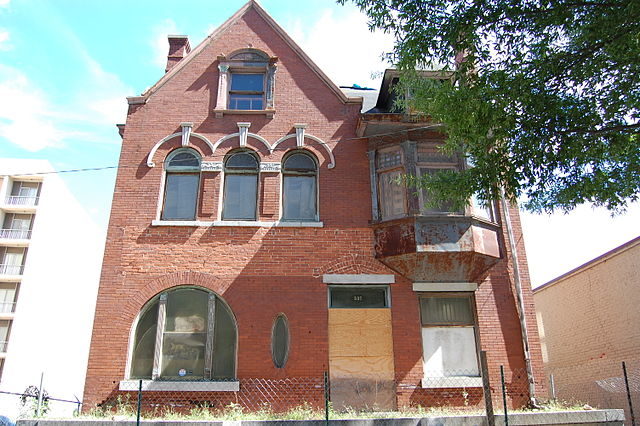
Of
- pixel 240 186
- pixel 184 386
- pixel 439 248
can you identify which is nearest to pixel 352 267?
pixel 439 248

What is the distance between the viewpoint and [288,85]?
14.2m

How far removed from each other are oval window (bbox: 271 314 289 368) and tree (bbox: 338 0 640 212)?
515cm

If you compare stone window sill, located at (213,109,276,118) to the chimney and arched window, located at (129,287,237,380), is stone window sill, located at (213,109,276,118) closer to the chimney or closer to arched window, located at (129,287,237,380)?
the chimney

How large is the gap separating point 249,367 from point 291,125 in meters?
6.16

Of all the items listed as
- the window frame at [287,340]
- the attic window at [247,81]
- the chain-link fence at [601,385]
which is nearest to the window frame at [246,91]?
the attic window at [247,81]

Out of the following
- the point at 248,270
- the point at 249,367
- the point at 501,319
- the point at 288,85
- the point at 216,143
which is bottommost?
the point at 249,367

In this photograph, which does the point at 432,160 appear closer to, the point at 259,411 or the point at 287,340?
the point at 287,340

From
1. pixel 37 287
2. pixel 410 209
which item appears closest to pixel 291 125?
pixel 410 209

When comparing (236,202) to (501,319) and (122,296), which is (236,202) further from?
(501,319)

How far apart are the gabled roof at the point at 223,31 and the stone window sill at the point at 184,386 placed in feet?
23.4

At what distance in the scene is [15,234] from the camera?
38.9 metres

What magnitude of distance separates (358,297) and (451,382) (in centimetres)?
274

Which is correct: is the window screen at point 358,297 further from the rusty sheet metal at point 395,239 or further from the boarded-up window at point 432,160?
the boarded-up window at point 432,160

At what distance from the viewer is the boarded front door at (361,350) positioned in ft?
37.2
